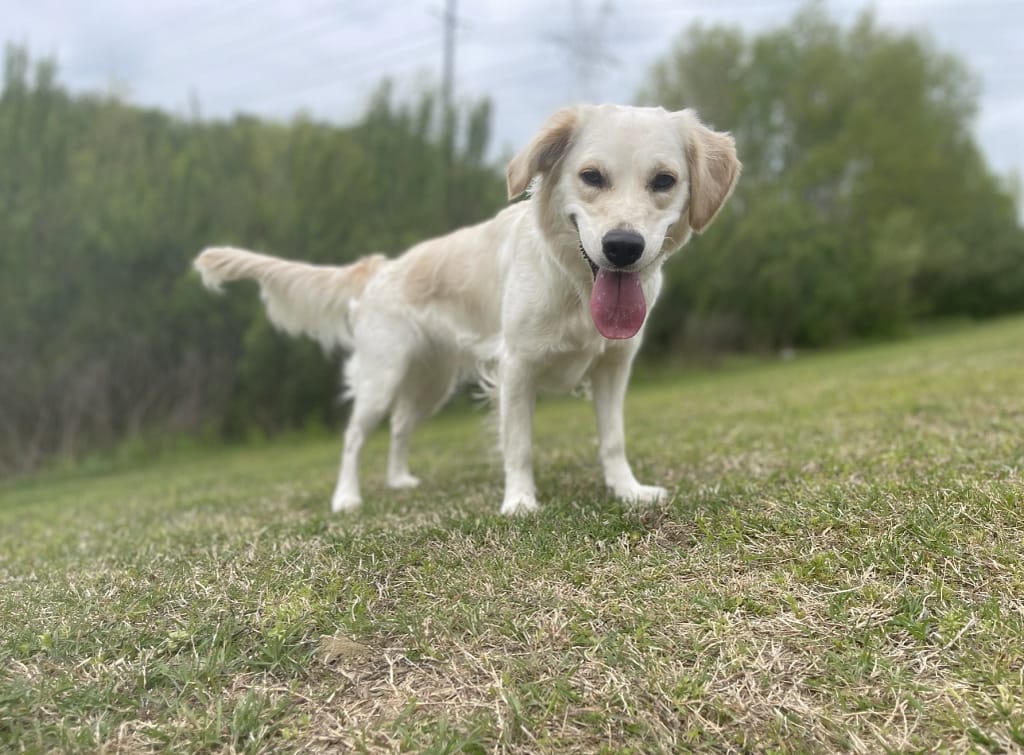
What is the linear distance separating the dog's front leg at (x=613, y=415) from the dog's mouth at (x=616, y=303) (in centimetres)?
52

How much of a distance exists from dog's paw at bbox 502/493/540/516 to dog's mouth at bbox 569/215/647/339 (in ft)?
2.73

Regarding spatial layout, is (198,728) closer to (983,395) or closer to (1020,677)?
(1020,677)

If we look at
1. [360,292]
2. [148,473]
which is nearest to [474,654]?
[360,292]

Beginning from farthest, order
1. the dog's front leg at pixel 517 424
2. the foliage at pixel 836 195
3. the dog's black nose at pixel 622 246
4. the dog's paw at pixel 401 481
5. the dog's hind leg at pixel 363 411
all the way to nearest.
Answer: the foliage at pixel 836 195 < the dog's paw at pixel 401 481 < the dog's hind leg at pixel 363 411 < the dog's front leg at pixel 517 424 < the dog's black nose at pixel 622 246

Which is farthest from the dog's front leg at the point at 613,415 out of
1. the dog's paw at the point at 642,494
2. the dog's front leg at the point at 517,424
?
the dog's front leg at the point at 517,424

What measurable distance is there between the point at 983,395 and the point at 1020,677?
15.4 feet

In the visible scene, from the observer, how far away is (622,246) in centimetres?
260

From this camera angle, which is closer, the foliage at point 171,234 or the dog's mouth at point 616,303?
the dog's mouth at point 616,303

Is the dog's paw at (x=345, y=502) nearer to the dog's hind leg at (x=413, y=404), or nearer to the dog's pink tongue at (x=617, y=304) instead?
the dog's hind leg at (x=413, y=404)

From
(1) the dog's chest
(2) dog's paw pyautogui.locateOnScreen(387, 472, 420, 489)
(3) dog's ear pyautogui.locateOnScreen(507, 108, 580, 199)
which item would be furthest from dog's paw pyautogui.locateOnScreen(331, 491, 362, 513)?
(3) dog's ear pyautogui.locateOnScreen(507, 108, 580, 199)

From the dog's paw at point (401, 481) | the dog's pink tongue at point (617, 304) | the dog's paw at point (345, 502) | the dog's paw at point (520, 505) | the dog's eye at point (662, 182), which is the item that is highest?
the dog's eye at point (662, 182)

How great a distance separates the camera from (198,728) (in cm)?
158

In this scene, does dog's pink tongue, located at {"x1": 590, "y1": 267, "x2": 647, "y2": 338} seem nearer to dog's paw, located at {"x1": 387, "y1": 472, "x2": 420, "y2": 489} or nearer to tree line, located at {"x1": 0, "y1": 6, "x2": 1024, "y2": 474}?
dog's paw, located at {"x1": 387, "y1": 472, "x2": 420, "y2": 489}

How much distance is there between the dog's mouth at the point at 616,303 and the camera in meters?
2.82
